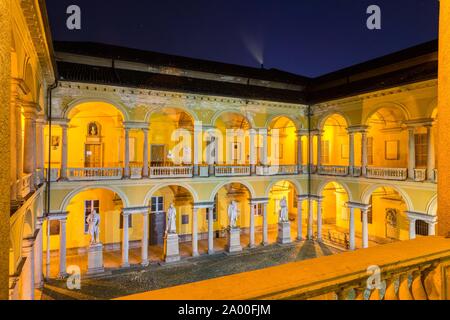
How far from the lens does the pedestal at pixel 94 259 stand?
16.1 metres

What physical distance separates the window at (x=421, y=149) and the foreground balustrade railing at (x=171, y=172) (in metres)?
14.2

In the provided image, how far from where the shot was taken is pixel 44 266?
1641cm

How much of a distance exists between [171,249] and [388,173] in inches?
523

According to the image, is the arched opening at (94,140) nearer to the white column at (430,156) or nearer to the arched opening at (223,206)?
the arched opening at (223,206)

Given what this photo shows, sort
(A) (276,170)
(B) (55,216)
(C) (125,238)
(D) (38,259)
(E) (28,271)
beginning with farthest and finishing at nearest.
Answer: (A) (276,170)
(C) (125,238)
(B) (55,216)
(D) (38,259)
(E) (28,271)

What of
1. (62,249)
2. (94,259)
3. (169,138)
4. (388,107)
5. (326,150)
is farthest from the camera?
(326,150)

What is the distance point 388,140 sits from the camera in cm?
2167

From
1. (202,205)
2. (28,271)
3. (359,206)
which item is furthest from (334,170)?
(28,271)

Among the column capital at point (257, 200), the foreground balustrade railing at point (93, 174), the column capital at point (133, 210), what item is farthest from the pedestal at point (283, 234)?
the foreground balustrade railing at point (93, 174)

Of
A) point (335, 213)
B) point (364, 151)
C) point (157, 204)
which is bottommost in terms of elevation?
point (335, 213)

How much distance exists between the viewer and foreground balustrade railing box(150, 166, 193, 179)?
17919 millimetres

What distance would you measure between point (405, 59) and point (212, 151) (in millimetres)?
13938

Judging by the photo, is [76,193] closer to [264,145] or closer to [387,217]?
[264,145]
